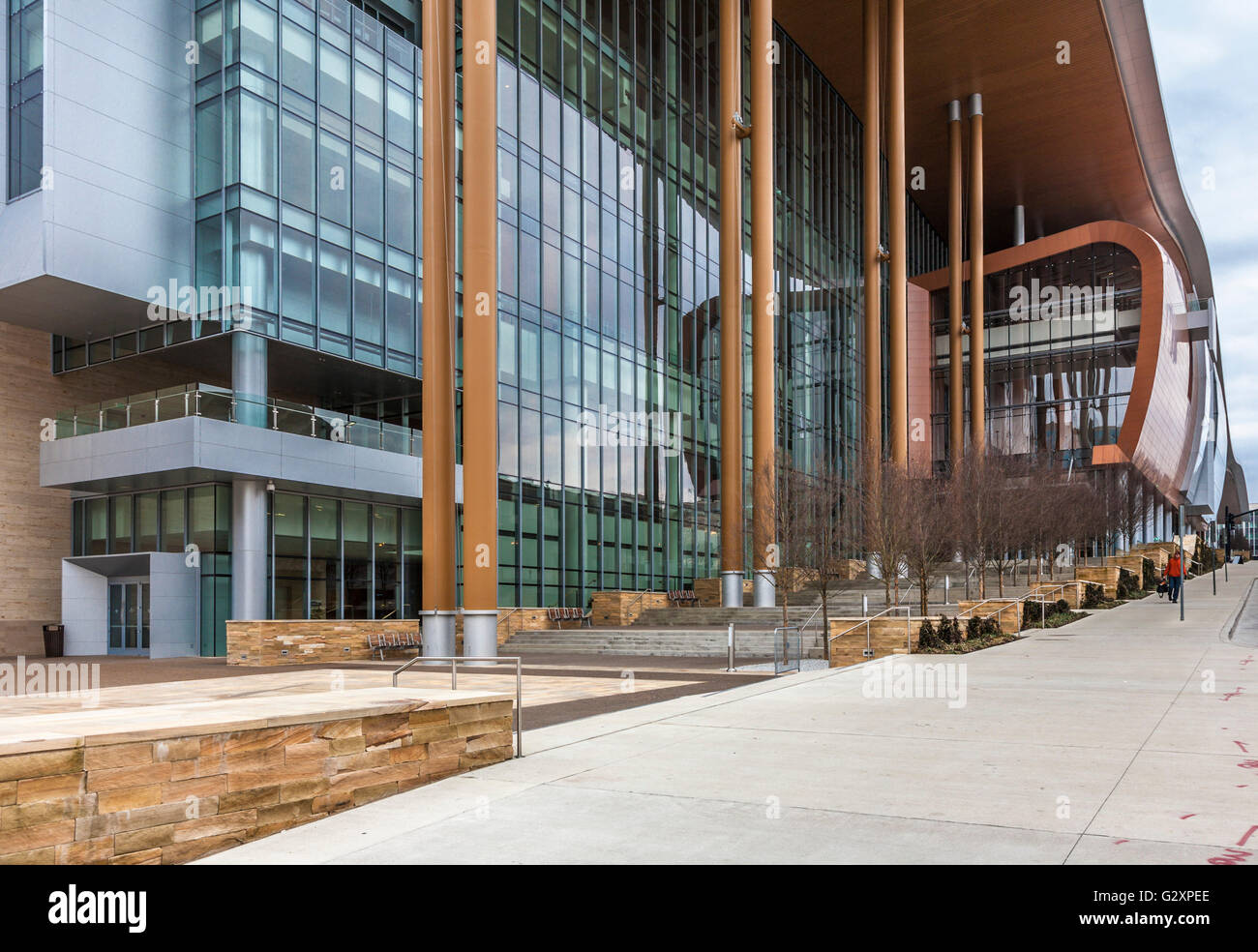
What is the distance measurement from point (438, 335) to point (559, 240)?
41.3 ft

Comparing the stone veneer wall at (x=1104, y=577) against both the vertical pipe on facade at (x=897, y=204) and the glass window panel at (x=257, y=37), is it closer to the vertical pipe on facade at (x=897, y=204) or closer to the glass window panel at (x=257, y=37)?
the vertical pipe on facade at (x=897, y=204)

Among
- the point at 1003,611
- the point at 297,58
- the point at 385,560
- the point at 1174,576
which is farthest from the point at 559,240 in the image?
the point at 1174,576

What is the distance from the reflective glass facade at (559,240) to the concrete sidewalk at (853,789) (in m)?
21.0

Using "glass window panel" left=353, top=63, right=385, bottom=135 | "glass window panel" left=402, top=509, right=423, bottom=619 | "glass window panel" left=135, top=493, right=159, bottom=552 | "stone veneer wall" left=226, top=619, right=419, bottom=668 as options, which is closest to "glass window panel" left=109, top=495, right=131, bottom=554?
"glass window panel" left=135, top=493, right=159, bottom=552

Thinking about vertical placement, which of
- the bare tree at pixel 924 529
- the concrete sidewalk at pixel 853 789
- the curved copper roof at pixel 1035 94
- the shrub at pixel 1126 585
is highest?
the curved copper roof at pixel 1035 94

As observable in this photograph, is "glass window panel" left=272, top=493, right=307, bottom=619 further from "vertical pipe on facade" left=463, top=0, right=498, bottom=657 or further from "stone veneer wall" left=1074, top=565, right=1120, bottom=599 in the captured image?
"stone veneer wall" left=1074, top=565, right=1120, bottom=599

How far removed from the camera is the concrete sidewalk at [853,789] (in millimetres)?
5707

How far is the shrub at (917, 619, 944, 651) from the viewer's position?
19953mm

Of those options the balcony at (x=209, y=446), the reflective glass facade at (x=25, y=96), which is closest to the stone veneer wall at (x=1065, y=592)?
the balcony at (x=209, y=446)

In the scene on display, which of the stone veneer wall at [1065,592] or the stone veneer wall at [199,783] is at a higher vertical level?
the stone veneer wall at [199,783]

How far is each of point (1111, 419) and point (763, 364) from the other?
3422cm

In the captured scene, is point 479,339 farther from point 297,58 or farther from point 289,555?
point 297,58

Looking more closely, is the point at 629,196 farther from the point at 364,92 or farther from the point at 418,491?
the point at 418,491

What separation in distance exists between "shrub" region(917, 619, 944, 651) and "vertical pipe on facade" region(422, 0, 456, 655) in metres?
10.7
